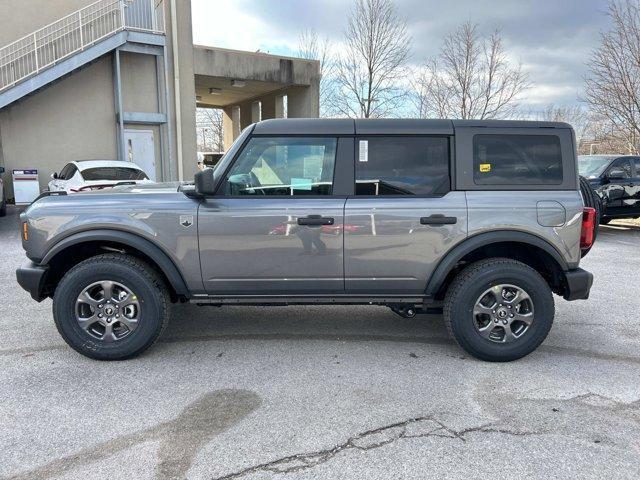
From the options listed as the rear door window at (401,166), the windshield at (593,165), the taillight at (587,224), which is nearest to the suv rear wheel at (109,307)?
the rear door window at (401,166)

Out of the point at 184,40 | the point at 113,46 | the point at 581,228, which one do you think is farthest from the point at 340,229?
the point at 184,40

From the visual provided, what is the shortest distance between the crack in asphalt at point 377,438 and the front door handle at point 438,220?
4.75 ft

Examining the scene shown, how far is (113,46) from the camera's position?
15055 millimetres

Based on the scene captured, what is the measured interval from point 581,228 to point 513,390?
4.61 ft

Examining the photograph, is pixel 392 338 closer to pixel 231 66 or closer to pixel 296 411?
pixel 296 411

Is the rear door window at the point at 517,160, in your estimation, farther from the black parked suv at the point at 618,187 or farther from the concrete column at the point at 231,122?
the concrete column at the point at 231,122

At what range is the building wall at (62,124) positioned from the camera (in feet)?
48.6

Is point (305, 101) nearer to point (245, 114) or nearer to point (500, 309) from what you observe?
point (245, 114)

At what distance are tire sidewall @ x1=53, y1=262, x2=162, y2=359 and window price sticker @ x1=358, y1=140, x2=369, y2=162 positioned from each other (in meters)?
1.94

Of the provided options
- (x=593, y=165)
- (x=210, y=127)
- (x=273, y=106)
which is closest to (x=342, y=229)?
(x=593, y=165)

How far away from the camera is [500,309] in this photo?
13.1 feet

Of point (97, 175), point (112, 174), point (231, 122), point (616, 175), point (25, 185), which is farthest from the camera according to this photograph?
point (231, 122)

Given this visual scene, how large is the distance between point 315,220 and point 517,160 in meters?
1.68

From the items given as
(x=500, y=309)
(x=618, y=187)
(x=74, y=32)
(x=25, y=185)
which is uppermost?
(x=74, y=32)
